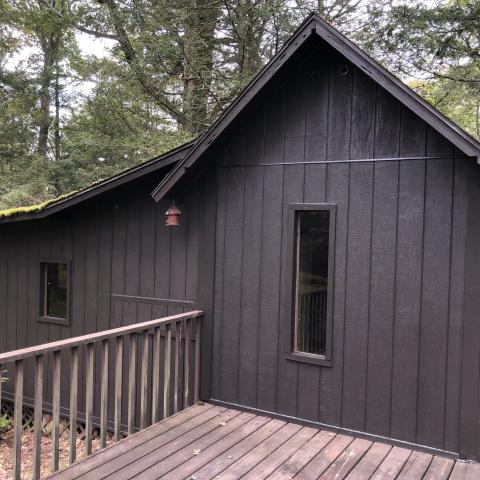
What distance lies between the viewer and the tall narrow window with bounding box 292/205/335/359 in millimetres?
4027

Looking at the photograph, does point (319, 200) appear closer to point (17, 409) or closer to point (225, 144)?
point (225, 144)

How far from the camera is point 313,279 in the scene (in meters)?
4.12

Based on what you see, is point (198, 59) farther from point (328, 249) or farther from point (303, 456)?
point (303, 456)

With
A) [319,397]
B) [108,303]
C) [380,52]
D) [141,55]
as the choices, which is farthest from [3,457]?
[380,52]

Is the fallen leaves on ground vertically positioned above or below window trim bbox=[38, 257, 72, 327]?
below

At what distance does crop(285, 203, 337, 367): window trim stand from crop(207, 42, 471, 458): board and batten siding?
4 centimetres

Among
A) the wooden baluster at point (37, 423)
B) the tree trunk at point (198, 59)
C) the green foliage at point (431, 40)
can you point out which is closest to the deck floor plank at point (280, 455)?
the wooden baluster at point (37, 423)

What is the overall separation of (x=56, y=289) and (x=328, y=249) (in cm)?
393

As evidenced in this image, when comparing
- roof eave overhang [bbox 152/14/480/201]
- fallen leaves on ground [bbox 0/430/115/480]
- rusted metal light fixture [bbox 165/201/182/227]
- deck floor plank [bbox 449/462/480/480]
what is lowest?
fallen leaves on ground [bbox 0/430/115/480]

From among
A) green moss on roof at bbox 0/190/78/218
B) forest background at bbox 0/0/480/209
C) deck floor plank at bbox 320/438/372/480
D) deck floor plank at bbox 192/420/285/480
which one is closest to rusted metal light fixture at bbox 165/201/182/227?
green moss on roof at bbox 0/190/78/218

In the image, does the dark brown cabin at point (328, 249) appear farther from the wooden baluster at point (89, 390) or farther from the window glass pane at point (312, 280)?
the wooden baluster at point (89, 390)

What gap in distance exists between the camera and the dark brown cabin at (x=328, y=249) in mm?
3521

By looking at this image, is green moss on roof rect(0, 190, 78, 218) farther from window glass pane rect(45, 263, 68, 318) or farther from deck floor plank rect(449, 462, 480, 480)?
deck floor plank rect(449, 462, 480, 480)

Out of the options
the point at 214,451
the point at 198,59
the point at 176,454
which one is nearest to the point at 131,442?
the point at 176,454
